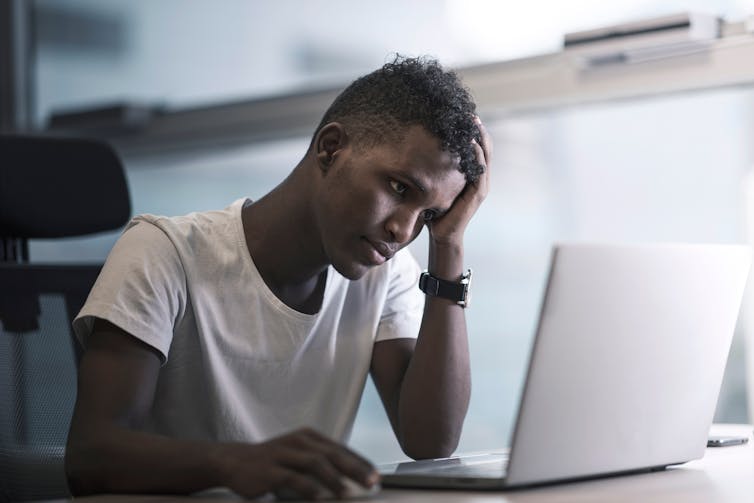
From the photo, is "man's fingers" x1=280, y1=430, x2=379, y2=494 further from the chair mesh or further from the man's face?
the chair mesh

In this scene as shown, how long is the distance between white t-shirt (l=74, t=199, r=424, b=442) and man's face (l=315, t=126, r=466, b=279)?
142 mm

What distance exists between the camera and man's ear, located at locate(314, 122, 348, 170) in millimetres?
1384

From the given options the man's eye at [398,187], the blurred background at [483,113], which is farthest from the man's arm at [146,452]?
the blurred background at [483,113]

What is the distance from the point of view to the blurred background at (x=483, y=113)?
1.98 meters

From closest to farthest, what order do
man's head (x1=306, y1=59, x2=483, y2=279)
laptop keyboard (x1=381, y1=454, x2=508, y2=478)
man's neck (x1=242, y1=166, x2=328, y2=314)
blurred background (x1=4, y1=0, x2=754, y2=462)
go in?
laptop keyboard (x1=381, y1=454, x2=508, y2=478), man's head (x1=306, y1=59, x2=483, y2=279), man's neck (x1=242, y1=166, x2=328, y2=314), blurred background (x1=4, y1=0, x2=754, y2=462)

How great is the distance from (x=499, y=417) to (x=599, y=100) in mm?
782

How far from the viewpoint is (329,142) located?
1394 mm

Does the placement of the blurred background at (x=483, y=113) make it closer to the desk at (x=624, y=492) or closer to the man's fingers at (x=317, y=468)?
the desk at (x=624, y=492)

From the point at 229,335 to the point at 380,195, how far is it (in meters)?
0.30

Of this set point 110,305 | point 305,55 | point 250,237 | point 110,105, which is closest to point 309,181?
point 250,237

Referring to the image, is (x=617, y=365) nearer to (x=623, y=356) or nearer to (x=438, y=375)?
(x=623, y=356)

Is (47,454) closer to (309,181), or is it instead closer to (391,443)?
(309,181)

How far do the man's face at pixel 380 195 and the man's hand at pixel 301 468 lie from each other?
0.45 metres

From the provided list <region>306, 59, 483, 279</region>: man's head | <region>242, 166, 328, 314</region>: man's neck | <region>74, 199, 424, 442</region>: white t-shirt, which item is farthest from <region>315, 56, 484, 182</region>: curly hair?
<region>74, 199, 424, 442</region>: white t-shirt
